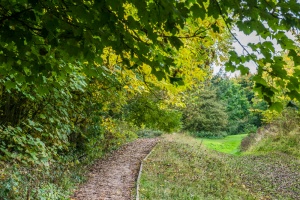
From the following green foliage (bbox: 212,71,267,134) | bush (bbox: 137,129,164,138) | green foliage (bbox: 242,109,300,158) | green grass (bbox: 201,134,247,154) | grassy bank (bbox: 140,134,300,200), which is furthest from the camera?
green foliage (bbox: 212,71,267,134)

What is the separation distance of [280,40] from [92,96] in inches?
291

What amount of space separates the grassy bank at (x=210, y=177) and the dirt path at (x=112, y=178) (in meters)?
0.49

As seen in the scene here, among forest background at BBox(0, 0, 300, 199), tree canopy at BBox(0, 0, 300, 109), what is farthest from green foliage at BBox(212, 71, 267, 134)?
tree canopy at BBox(0, 0, 300, 109)

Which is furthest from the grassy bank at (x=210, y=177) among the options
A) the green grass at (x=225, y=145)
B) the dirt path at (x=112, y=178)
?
the green grass at (x=225, y=145)

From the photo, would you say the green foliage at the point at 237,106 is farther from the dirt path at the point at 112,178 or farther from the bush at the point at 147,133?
the dirt path at the point at 112,178

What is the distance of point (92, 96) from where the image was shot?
370 inches

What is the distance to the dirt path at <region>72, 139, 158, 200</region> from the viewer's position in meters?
8.63

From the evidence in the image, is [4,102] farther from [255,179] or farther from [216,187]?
[255,179]

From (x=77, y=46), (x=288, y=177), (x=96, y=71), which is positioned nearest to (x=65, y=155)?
(x=96, y=71)

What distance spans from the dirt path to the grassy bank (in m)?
0.49

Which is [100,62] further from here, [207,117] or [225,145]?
[207,117]

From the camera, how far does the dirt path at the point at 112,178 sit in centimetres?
863

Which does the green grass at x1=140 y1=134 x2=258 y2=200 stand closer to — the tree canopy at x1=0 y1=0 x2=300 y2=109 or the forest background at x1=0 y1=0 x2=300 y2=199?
the forest background at x1=0 y1=0 x2=300 y2=199

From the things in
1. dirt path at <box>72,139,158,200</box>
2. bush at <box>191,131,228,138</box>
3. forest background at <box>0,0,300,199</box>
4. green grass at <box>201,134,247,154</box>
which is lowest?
green grass at <box>201,134,247,154</box>
